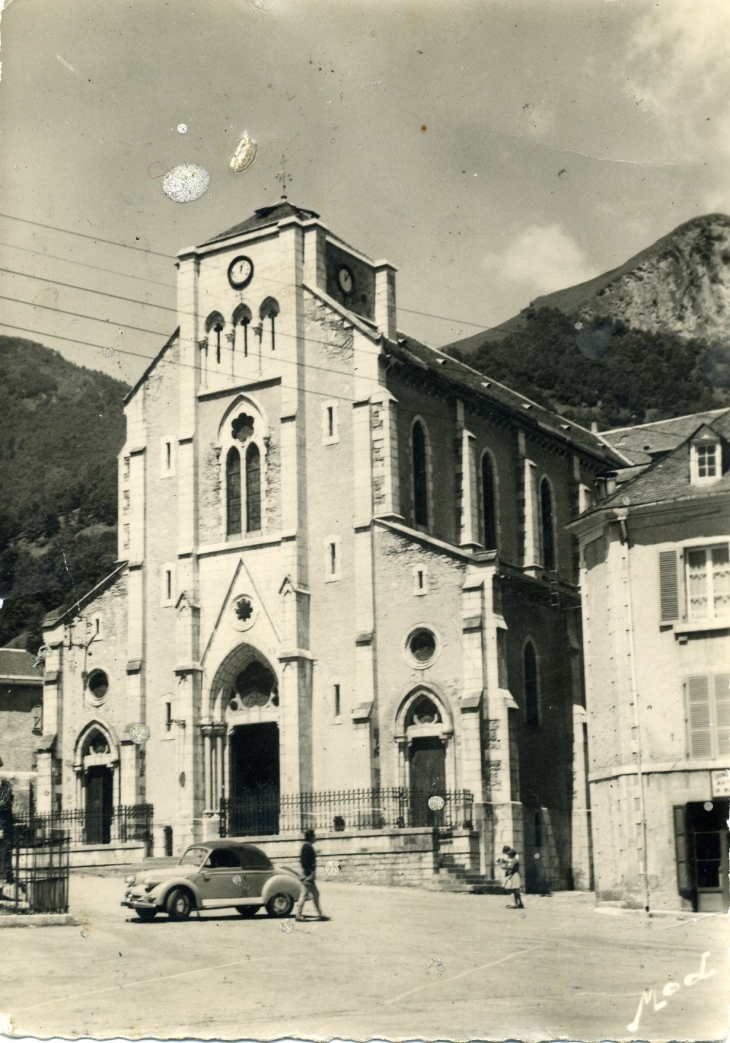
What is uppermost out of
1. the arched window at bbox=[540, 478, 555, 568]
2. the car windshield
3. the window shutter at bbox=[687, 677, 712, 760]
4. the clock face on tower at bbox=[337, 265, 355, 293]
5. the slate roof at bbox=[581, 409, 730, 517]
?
the clock face on tower at bbox=[337, 265, 355, 293]

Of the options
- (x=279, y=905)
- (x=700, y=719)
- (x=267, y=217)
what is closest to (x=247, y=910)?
(x=279, y=905)

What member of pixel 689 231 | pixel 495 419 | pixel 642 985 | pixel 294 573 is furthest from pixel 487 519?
pixel 642 985

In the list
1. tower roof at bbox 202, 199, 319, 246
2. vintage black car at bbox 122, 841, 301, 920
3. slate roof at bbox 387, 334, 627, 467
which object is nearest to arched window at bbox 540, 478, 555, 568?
slate roof at bbox 387, 334, 627, 467

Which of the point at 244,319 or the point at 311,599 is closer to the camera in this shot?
the point at 311,599

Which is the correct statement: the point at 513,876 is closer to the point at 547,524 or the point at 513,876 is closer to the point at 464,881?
the point at 464,881

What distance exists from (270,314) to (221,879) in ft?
64.8

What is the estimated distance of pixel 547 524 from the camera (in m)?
48.5

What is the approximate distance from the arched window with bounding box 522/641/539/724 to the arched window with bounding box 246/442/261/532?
8.59m

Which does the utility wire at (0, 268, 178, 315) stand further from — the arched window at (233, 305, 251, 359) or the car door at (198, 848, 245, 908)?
the car door at (198, 848, 245, 908)

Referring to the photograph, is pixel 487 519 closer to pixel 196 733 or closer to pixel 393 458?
pixel 393 458

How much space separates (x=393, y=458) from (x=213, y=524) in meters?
5.88

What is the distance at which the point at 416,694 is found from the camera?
39.7 m

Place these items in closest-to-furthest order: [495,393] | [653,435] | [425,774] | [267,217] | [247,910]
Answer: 1. [247,910]
2. [425,774]
3. [267,217]
4. [495,393]
5. [653,435]

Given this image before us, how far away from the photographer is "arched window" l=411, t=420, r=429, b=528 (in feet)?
140
